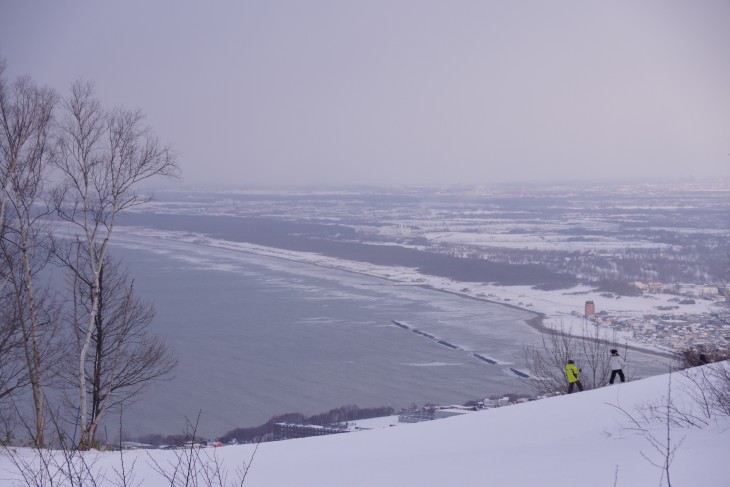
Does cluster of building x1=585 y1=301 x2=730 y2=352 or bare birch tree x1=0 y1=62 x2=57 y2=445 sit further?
cluster of building x1=585 y1=301 x2=730 y2=352

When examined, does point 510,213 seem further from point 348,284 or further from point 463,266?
point 348,284

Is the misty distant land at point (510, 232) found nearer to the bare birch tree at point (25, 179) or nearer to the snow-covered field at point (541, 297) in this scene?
the snow-covered field at point (541, 297)

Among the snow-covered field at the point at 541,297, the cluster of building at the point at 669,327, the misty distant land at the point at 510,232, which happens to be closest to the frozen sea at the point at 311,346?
the snow-covered field at the point at 541,297

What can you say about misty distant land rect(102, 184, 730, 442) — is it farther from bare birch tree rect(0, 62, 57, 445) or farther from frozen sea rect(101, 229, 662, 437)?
bare birch tree rect(0, 62, 57, 445)

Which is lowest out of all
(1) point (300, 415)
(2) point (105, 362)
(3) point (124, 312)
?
(1) point (300, 415)

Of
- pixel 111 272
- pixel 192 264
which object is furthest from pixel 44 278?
pixel 111 272

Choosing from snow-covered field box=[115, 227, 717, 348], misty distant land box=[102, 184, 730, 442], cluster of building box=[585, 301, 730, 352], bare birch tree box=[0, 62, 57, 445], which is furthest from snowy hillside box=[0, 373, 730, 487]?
misty distant land box=[102, 184, 730, 442]

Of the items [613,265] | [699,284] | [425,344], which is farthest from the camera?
[613,265]
